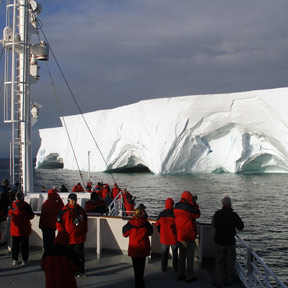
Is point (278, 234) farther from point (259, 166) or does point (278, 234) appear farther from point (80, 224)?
point (259, 166)

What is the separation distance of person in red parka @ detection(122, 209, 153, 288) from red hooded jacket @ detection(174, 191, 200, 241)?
0.39 m

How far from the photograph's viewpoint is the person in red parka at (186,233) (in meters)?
3.78

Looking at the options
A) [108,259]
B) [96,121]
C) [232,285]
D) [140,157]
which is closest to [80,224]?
[108,259]

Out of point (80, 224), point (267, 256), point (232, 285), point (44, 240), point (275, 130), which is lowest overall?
point (267, 256)

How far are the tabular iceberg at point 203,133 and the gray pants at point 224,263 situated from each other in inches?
835

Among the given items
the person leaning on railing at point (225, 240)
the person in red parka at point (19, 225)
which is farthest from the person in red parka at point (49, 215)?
the person leaning on railing at point (225, 240)

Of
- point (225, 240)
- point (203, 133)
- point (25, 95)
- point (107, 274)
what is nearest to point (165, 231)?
point (225, 240)

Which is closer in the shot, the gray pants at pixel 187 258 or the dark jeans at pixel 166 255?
the gray pants at pixel 187 258

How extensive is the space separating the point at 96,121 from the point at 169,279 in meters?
29.1

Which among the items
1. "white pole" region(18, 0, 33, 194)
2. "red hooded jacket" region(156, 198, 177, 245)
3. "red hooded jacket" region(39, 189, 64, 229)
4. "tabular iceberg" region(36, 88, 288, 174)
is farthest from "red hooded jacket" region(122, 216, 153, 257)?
"tabular iceberg" region(36, 88, 288, 174)

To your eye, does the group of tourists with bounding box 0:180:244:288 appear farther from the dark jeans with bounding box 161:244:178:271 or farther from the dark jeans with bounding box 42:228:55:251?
the dark jeans with bounding box 42:228:55:251

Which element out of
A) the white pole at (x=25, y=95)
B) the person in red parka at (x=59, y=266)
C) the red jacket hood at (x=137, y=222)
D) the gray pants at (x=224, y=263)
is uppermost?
the white pole at (x=25, y=95)

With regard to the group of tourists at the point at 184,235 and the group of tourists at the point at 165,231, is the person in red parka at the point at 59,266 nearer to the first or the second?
the group of tourists at the point at 165,231

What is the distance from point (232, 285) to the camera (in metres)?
3.72
